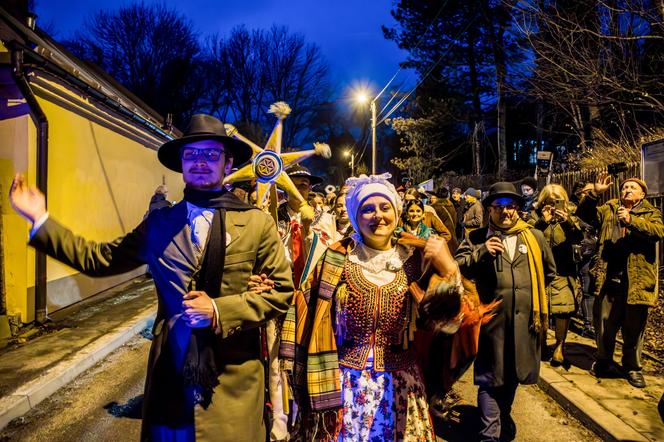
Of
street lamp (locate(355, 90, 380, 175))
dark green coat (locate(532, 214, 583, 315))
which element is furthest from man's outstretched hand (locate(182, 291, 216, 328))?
street lamp (locate(355, 90, 380, 175))

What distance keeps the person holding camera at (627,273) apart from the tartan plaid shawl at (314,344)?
340cm

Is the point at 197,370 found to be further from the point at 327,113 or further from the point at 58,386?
the point at 327,113

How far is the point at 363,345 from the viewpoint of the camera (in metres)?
2.48

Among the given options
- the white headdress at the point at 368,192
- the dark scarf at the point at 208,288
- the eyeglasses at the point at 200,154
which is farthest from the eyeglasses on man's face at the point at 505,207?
the eyeglasses at the point at 200,154

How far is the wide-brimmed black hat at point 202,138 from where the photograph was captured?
221 cm

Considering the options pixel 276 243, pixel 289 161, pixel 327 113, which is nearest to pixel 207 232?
pixel 276 243

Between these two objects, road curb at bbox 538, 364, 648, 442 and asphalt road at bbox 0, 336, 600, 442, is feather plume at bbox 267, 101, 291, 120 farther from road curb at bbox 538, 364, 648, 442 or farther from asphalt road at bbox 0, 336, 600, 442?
road curb at bbox 538, 364, 648, 442

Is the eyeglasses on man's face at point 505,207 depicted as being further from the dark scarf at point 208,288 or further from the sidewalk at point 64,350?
the sidewalk at point 64,350

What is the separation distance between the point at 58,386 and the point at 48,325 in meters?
2.45

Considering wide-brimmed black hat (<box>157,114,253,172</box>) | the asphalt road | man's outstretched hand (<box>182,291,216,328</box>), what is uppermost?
wide-brimmed black hat (<box>157,114,253,172</box>)

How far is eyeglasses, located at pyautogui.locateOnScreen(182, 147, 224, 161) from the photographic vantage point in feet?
7.34

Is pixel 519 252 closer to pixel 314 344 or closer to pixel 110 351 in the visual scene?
pixel 314 344

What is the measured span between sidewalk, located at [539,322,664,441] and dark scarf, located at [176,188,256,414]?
3.36 meters

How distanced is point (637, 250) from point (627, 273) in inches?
10.2
